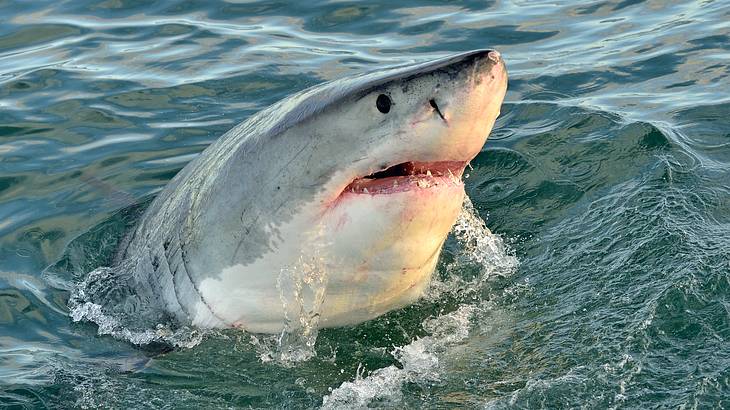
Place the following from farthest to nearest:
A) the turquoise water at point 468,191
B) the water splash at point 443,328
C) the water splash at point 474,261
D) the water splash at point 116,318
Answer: the water splash at point 474,261
the water splash at point 116,318
the turquoise water at point 468,191
the water splash at point 443,328

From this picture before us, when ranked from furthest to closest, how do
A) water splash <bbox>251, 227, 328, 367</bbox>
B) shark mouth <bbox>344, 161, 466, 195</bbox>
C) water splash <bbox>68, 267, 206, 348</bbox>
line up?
water splash <bbox>68, 267, 206, 348</bbox>
water splash <bbox>251, 227, 328, 367</bbox>
shark mouth <bbox>344, 161, 466, 195</bbox>

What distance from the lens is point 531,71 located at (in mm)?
8297

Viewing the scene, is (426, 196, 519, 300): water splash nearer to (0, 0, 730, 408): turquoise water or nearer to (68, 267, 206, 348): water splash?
(0, 0, 730, 408): turquoise water

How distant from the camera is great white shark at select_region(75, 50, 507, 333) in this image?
3.65 metres

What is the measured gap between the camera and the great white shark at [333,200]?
365 centimetres

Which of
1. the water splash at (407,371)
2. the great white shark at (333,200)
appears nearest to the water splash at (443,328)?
the water splash at (407,371)

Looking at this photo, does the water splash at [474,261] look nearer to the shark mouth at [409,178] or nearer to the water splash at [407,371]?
the water splash at [407,371]

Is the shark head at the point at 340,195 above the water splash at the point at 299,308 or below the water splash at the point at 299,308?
above

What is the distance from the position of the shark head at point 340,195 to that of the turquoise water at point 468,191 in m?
0.28

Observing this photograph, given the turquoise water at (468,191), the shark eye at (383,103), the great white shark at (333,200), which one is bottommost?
the turquoise water at (468,191)

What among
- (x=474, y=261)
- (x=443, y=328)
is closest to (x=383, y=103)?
(x=443, y=328)

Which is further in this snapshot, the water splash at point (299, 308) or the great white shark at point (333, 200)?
the water splash at point (299, 308)

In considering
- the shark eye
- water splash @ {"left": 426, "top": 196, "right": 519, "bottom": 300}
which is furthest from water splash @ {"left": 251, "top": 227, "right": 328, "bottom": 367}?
water splash @ {"left": 426, "top": 196, "right": 519, "bottom": 300}

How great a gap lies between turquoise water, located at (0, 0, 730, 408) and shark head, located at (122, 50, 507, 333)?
0.28 meters
